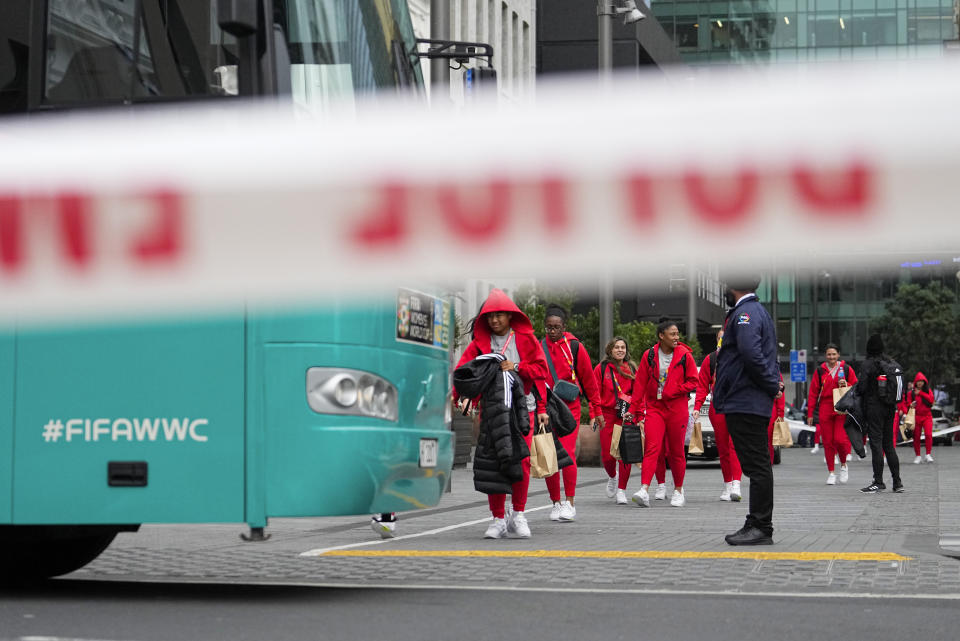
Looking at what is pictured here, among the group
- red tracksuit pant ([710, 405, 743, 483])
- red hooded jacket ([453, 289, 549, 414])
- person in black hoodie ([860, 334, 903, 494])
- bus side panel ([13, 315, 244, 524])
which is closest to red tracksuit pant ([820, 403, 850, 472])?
person in black hoodie ([860, 334, 903, 494])

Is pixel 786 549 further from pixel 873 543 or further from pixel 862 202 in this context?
pixel 862 202

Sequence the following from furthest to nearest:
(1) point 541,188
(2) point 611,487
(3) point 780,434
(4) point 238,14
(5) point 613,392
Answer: (3) point 780,434, (2) point 611,487, (5) point 613,392, (4) point 238,14, (1) point 541,188

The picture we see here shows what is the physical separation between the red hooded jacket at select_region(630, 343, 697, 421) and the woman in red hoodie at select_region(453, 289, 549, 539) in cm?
358

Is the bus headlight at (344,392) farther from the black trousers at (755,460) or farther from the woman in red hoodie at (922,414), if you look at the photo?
the woman in red hoodie at (922,414)

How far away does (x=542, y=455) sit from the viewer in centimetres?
1122

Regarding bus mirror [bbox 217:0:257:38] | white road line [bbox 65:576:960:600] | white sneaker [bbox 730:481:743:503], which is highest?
bus mirror [bbox 217:0:257:38]

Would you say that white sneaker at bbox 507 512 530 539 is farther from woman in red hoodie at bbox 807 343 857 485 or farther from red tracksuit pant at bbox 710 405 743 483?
woman in red hoodie at bbox 807 343 857 485

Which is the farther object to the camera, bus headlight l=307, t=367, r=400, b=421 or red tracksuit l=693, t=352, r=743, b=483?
red tracksuit l=693, t=352, r=743, b=483

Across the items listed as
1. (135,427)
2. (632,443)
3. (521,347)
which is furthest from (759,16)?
(135,427)

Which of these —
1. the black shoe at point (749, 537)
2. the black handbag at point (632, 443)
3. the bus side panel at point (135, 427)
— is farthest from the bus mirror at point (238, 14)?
the black handbag at point (632, 443)

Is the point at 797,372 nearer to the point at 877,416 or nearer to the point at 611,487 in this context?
the point at 877,416

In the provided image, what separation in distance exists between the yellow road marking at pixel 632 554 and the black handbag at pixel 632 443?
4.67 metres

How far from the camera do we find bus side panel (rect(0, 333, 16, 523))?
6.54 m

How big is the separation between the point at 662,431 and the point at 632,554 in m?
5.12
